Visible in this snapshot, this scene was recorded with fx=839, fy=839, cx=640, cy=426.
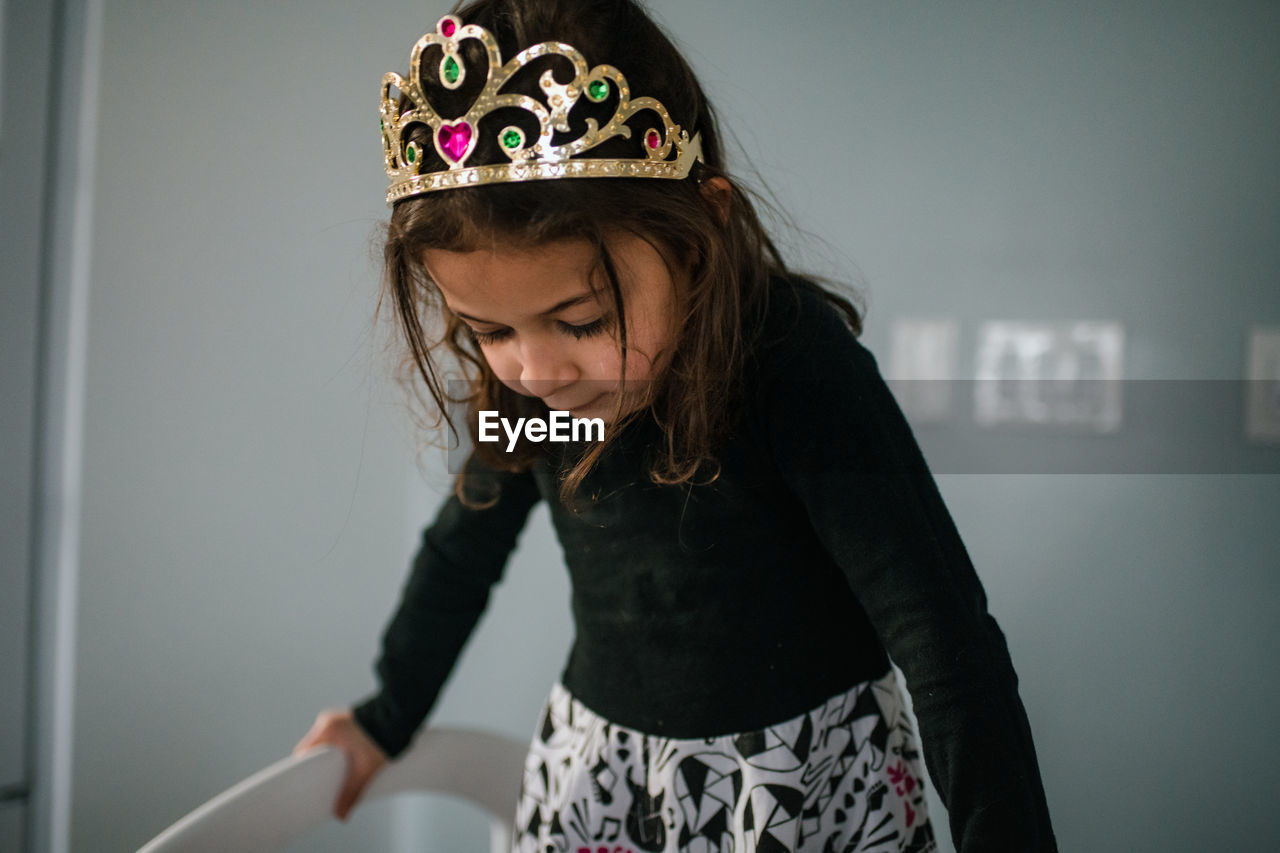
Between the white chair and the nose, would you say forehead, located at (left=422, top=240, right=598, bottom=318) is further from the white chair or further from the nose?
the white chair

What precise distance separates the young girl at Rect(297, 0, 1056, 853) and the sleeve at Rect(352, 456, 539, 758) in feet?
0.19

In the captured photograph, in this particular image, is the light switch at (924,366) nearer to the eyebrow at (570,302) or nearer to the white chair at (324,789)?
the eyebrow at (570,302)

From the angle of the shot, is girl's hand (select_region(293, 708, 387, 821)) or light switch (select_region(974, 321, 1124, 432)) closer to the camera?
light switch (select_region(974, 321, 1124, 432))

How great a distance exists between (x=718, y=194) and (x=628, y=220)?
0.07m

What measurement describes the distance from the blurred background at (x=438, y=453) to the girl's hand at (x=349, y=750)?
0.71 feet

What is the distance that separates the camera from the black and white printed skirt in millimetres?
470

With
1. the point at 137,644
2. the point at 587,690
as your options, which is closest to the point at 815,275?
the point at 587,690

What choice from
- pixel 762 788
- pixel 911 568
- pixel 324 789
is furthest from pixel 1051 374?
pixel 324 789

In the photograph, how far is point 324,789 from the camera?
0.58 metres

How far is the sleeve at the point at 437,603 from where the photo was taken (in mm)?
611

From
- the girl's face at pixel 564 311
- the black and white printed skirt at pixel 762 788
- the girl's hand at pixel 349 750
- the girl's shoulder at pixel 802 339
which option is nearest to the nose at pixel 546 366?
the girl's face at pixel 564 311

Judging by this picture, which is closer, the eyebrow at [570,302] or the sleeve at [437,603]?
the eyebrow at [570,302]

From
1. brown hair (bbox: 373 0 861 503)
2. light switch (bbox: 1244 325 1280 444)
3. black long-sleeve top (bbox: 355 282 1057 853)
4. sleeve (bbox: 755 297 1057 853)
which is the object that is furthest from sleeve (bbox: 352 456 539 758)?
light switch (bbox: 1244 325 1280 444)

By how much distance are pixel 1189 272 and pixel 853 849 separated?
0.38m
